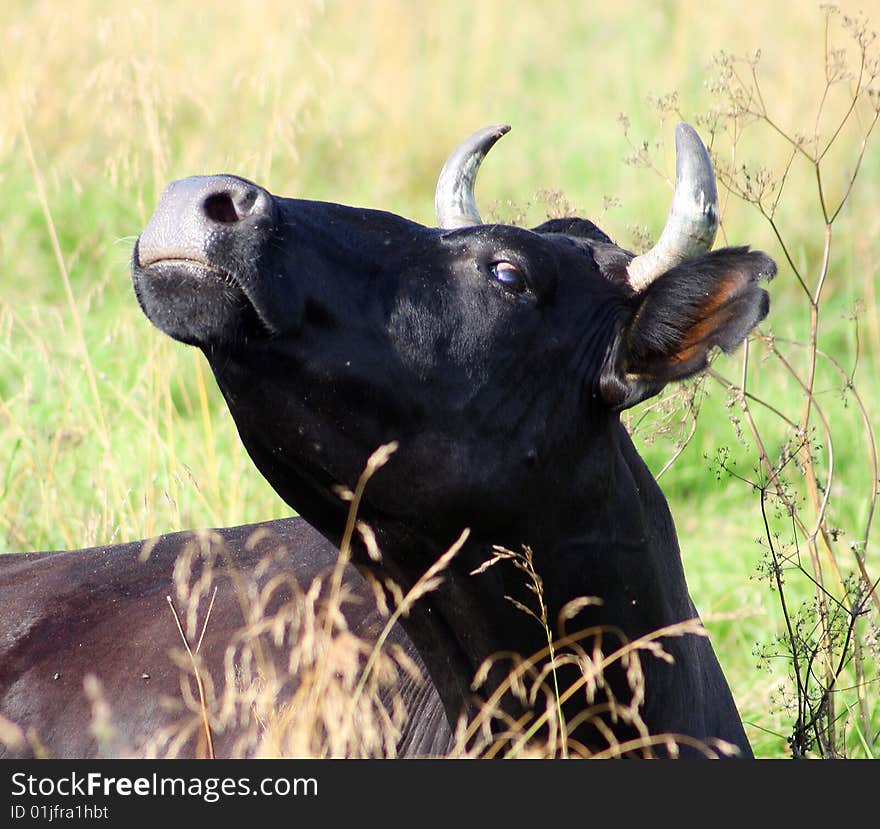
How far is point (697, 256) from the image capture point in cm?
371

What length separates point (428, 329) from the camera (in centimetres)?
351

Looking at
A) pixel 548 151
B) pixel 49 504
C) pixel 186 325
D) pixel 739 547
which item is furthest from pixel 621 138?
pixel 186 325

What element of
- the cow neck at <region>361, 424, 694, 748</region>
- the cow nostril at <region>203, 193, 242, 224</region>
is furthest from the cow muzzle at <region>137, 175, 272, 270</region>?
the cow neck at <region>361, 424, 694, 748</region>

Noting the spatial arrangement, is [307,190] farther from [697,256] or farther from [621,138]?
[697,256]

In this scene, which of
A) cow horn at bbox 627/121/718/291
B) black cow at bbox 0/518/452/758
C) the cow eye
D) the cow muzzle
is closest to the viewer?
the cow muzzle

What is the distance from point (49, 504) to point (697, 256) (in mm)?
3184

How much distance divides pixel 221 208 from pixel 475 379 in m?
0.70

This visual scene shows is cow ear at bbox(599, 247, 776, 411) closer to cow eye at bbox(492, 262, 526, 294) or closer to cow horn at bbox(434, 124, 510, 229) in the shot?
cow eye at bbox(492, 262, 526, 294)

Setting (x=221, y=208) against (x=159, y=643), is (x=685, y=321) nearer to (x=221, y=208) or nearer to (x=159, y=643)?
(x=221, y=208)

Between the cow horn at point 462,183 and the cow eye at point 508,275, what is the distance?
2.84 feet

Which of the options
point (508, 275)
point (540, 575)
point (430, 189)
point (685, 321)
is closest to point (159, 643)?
point (540, 575)

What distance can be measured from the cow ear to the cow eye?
309 millimetres

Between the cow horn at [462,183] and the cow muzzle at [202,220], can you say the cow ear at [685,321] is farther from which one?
the cow muzzle at [202,220]

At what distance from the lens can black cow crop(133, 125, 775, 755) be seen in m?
3.31
